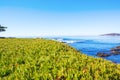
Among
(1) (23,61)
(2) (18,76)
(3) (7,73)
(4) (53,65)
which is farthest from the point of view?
(1) (23,61)

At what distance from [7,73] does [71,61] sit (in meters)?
3.03

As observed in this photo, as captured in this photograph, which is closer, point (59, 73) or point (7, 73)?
point (59, 73)

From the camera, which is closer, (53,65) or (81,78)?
(81,78)

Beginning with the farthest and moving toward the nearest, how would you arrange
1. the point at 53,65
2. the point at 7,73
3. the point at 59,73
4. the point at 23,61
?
the point at 23,61, the point at 7,73, the point at 53,65, the point at 59,73

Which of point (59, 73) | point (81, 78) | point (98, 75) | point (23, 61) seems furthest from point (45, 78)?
point (23, 61)

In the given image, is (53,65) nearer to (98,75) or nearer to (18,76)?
(18,76)

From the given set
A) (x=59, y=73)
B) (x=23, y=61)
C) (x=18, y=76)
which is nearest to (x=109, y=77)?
(x=59, y=73)

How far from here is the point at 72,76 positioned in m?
8.84

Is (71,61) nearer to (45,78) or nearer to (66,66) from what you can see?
(66,66)

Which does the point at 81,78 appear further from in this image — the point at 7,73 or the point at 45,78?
the point at 7,73

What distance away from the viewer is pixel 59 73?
30.6ft

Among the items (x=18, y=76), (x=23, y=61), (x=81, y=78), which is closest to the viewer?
(x=81, y=78)

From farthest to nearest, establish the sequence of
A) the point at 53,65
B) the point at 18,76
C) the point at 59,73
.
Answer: the point at 53,65
the point at 18,76
the point at 59,73

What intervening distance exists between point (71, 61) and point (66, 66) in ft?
2.49
